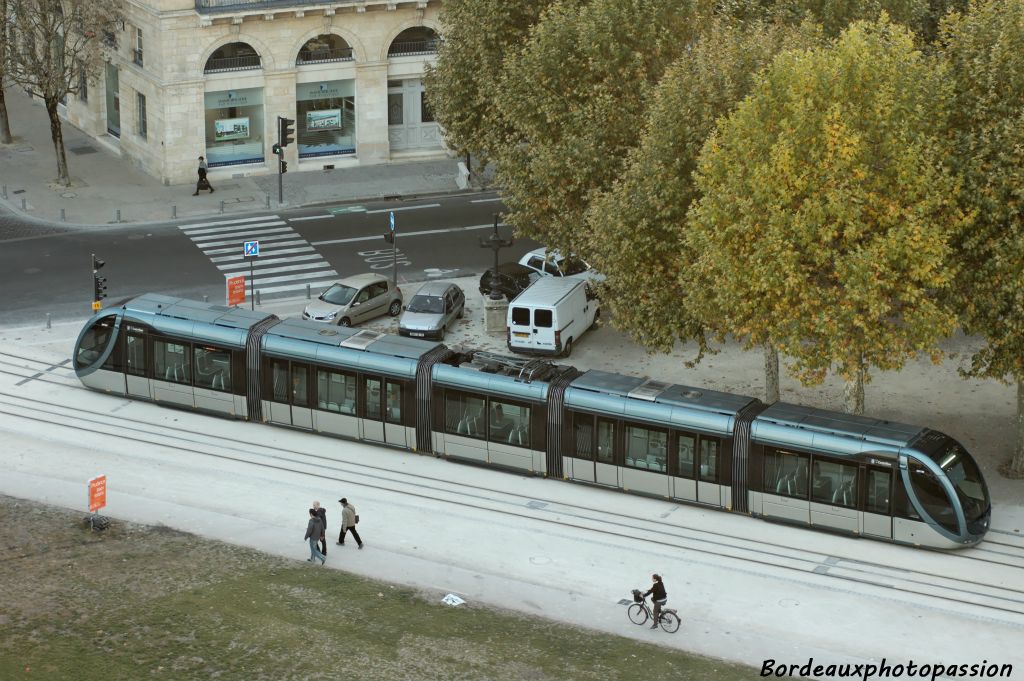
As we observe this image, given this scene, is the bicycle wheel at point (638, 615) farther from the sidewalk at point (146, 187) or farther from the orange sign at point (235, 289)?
the sidewalk at point (146, 187)

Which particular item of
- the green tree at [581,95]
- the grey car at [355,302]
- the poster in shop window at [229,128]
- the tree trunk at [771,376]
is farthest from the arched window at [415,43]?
the tree trunk at [771,376]

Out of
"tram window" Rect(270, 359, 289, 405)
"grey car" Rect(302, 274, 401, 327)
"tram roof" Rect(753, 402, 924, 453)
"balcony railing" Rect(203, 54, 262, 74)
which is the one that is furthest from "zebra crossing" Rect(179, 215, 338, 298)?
"tram roof" Rect(753, 402, 924, 453)

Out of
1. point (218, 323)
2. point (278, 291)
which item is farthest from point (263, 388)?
point (278, 291)

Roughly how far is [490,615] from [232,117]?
3830cm

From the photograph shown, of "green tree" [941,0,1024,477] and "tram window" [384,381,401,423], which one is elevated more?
"green tree" [941,0,1024,477]

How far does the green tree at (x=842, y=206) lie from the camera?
38469mm

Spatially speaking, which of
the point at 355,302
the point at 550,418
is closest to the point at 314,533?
the point at 550,418

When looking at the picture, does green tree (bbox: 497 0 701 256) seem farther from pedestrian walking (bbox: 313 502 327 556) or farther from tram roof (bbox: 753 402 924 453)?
pedestrian walking (bbox: 313 502 327 556)

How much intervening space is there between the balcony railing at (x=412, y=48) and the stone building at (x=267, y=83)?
0.04 meters

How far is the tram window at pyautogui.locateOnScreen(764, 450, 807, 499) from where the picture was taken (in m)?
39.8

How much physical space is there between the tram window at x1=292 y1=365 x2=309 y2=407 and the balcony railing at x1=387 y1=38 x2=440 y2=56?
2803cm

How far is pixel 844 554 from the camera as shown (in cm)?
3903

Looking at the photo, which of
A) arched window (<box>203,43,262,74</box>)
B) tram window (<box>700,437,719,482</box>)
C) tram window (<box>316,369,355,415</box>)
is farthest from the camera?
arched window (<box>203,43,262,74</box>)

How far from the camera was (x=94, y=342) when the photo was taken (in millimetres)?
47781
